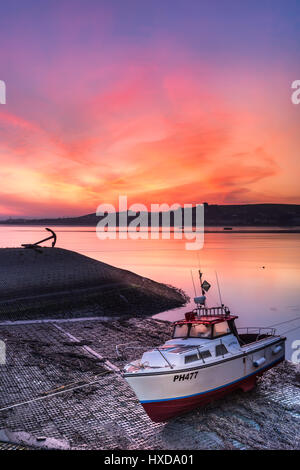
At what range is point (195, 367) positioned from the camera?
40.2 ft

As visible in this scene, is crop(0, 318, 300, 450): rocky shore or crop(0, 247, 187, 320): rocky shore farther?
crop(0, 247, 187, 320): rocky shore

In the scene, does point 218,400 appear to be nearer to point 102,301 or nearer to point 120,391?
point 120,391

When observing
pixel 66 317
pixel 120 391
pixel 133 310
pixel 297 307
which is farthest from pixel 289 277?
pixel 120 391

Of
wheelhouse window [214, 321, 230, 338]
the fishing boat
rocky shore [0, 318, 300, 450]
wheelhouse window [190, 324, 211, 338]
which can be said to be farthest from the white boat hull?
wheelhouse window [190, 324, 211, 338]

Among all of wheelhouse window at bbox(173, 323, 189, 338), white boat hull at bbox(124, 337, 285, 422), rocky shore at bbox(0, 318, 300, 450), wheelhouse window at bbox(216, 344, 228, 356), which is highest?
wheelhouse window at bbox(173, 323, 189, 338)

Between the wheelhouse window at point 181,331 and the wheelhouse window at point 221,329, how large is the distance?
1097 millimetres

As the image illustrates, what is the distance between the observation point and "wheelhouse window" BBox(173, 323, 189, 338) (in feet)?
48.2

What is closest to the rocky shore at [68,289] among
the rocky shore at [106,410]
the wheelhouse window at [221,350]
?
the rocky shore at [106,410]

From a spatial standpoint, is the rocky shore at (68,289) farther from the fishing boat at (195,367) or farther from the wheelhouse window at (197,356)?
the wheelhouse window at (197,356)

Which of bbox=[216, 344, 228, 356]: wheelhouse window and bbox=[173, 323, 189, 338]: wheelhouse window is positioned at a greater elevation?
bbox=[173, 323, 189, 338]: wheelhouse window

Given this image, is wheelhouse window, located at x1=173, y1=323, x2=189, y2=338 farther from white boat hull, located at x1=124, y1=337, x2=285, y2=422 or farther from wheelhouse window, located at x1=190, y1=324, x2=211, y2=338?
white boat hull, located at x1=124, y1=337, x2=285, y2=422

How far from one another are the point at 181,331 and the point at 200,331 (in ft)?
2.64

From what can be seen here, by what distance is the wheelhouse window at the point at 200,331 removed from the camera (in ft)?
46.7

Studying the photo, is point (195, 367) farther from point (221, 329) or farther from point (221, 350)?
point (221, 329)
